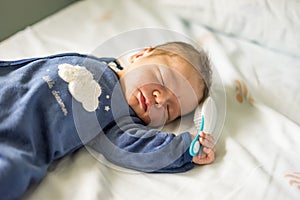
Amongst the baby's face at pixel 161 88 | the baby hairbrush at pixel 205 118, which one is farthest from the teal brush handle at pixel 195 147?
the baby's face at pixel 161 88

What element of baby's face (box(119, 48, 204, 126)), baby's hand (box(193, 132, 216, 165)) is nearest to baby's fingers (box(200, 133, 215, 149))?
baby's hand (box(193, 132, 216, 165))

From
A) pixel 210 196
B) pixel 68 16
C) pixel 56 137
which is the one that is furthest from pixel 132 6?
pixel 210 196

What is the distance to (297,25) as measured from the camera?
1.16 m

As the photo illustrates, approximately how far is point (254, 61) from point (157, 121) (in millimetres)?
344

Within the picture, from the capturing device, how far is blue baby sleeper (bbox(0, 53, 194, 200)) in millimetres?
838

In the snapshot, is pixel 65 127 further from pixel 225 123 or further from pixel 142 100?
pixel 225 123

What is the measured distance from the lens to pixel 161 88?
0.97 meters

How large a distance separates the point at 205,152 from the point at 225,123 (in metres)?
0.12

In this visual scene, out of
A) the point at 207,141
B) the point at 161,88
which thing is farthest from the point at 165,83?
the point at 207,141

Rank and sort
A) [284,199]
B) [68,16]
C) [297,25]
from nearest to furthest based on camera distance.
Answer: [284,199], [297,25], [68,16]

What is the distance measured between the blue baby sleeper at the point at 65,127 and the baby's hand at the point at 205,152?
2 centimetres

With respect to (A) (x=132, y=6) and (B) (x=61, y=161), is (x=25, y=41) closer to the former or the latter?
(A) (x=132, y=6)

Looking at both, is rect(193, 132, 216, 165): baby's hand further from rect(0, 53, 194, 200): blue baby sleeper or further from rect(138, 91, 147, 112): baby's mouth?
rect(138, 91, 147, 112): baby's mouth

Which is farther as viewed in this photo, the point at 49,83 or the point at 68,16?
the point at 68,16
